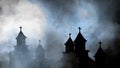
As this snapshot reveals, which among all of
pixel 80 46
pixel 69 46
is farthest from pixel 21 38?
pixel 80 46

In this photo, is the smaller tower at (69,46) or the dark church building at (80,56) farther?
the smaller tower at (69,46)

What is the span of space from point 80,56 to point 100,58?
350 centimetres

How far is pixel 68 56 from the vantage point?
222 ft

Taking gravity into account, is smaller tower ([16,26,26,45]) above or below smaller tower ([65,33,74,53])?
above

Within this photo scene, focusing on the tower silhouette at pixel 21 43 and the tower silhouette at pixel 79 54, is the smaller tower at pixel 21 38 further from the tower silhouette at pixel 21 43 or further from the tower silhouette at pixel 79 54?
the tower silhouette at pixel 79 54

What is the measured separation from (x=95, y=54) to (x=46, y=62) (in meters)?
12.1

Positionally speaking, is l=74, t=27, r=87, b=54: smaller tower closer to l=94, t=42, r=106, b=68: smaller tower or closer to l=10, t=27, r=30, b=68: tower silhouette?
l=94, t=42, r=106, b=68: smaller tower

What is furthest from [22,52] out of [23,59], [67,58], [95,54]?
[95,54]

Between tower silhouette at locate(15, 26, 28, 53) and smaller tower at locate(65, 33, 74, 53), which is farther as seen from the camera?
tower silhouette at locate(15, 26, 28, 53)

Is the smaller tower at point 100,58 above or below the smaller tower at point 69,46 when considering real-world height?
below

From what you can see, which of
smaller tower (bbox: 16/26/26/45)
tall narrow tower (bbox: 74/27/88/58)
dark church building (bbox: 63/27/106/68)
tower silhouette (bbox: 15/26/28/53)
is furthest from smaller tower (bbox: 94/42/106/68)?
smaller tower (bbox: 16/26/26/45)

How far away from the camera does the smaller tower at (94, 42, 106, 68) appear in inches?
2534

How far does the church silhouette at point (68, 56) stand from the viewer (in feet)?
214

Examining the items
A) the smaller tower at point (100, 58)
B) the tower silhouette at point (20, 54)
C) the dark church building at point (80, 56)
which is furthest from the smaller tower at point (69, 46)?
the tower silhouette at point (20, 54)
